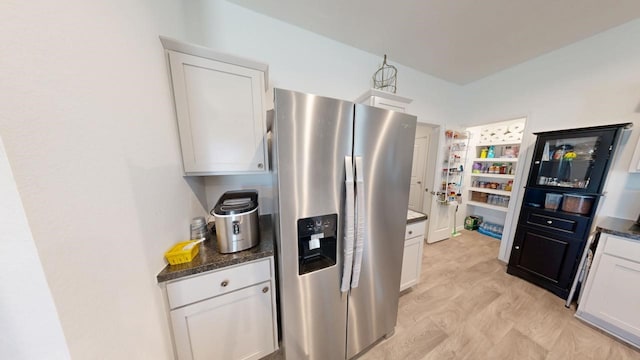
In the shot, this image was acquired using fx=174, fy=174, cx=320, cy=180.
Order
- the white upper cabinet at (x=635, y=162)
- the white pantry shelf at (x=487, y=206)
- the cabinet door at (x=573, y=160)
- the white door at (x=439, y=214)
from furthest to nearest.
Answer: the white pantry shelf at (x=487, y=206)
the white door at (x=439, y=214)
the cabinet door at (x=573, y=160)
the white upper cabinet at (x=635, y=162)

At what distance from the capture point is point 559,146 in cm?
184

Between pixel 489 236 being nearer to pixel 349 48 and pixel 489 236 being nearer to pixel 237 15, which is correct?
pixel 349 48

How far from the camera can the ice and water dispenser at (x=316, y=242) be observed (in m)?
0.99

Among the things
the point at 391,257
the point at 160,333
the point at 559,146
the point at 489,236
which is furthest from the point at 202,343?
the point at 489,236

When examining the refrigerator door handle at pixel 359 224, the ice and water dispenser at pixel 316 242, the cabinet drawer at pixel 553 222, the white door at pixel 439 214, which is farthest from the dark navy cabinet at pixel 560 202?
the ice and water dispenser at pixel 316 242

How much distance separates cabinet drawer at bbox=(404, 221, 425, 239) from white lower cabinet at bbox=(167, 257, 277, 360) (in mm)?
1241

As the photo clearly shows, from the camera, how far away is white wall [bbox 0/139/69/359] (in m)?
0.36

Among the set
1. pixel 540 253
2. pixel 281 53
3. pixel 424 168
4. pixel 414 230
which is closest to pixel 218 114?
pixel 281 53

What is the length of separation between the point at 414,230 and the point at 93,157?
205 cm

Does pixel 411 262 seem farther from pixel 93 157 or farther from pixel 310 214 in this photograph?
pixel 93 157

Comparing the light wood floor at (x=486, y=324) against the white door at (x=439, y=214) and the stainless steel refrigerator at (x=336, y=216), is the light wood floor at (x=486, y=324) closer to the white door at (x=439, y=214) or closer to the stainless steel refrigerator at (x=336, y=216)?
the stainless steel refrigerator at (x=336, y=216)

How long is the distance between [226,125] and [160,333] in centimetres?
113

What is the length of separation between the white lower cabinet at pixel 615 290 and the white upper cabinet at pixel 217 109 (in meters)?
2.89

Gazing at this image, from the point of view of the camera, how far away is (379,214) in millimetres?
1119
